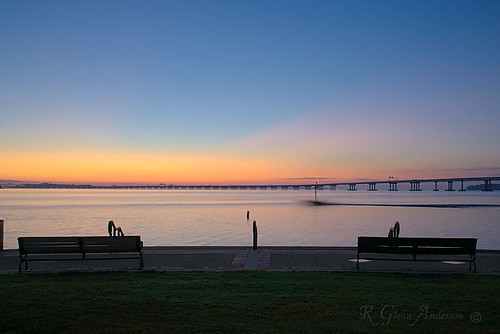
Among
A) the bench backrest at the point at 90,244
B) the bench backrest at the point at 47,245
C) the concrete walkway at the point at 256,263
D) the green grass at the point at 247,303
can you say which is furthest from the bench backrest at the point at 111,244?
the green grass at the point at 247,303

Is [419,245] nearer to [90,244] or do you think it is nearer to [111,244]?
[111,244]

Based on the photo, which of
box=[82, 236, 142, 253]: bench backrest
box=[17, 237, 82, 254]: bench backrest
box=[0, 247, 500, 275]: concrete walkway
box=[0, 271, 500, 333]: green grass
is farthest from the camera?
box=[82, 236, 142, 253]: bench backrest

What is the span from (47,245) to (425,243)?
366 inches

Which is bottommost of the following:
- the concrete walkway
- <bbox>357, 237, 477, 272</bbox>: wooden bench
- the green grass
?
the concrete walkway

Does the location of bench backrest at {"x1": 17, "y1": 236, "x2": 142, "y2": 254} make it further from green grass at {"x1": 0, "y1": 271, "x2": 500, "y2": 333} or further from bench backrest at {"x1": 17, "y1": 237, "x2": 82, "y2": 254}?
green grass at {"x1": 0, "y1": 271, "x2": 500, "y2": 333}

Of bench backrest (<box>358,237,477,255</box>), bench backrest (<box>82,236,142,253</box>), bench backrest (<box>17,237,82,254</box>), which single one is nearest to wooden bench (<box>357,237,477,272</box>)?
bench backrest (<box>358,237,477,255</box>)

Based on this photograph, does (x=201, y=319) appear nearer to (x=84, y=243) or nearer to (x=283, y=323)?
(x=283, y=323)

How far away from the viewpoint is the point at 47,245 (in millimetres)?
12477

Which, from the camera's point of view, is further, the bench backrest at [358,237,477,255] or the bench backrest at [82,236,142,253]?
the bench backrest at [82,236,142,253]

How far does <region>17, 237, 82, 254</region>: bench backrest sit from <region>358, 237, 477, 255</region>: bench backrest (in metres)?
7.12

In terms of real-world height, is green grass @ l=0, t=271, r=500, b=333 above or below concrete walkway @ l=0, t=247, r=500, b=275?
above

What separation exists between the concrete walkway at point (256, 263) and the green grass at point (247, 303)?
4.08ft

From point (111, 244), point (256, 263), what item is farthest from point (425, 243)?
point (111, 244)

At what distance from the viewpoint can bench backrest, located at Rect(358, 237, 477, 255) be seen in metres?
12.4
